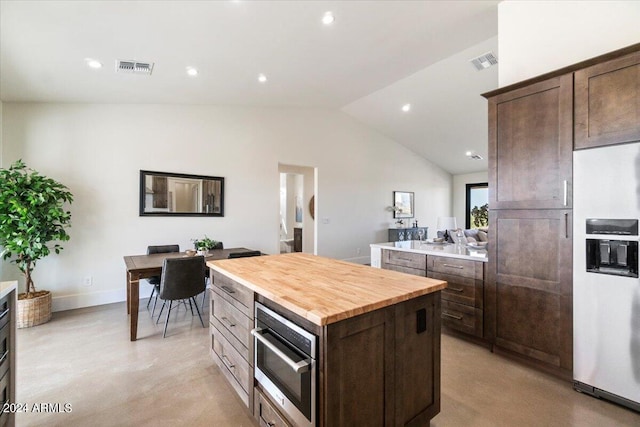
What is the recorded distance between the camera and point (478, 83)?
480cm

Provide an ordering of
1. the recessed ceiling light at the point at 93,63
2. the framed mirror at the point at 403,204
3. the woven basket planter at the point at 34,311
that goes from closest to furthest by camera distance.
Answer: the recessed ceiling light at the point at 93,63
the woven basket planter at the point at 34,311
the framed mirror at the point at 403,204

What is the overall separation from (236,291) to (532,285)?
233 cm

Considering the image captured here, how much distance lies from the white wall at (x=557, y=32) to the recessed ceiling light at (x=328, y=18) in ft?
5.60

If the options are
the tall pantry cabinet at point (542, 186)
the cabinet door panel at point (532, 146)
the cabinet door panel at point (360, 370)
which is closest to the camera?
the cabinet door panel at point (360, 370)

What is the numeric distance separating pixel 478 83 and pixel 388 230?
393cm

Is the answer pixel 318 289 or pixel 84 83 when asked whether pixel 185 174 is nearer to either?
pixel 84 83

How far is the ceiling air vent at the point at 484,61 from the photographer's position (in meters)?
4.01

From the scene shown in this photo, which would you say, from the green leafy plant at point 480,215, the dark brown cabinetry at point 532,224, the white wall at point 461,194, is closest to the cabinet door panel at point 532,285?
the dark brown cabinetry at point 532,224

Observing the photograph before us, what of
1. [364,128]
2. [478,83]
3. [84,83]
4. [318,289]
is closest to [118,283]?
[84,83]

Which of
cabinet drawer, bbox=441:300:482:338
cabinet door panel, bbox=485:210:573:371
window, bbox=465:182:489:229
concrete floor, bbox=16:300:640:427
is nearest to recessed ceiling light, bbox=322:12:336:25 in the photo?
cabinet door panel, bbox=485:210:573:371

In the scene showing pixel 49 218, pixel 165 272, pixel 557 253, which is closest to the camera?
pixel 557 253

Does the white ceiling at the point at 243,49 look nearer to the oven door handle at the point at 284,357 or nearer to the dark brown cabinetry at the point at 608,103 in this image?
the dark brown cabinetry at the point at 608,103

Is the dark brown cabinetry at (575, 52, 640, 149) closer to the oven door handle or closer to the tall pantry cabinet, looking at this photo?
the tall pantry cabinet

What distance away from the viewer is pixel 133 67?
120 inches
